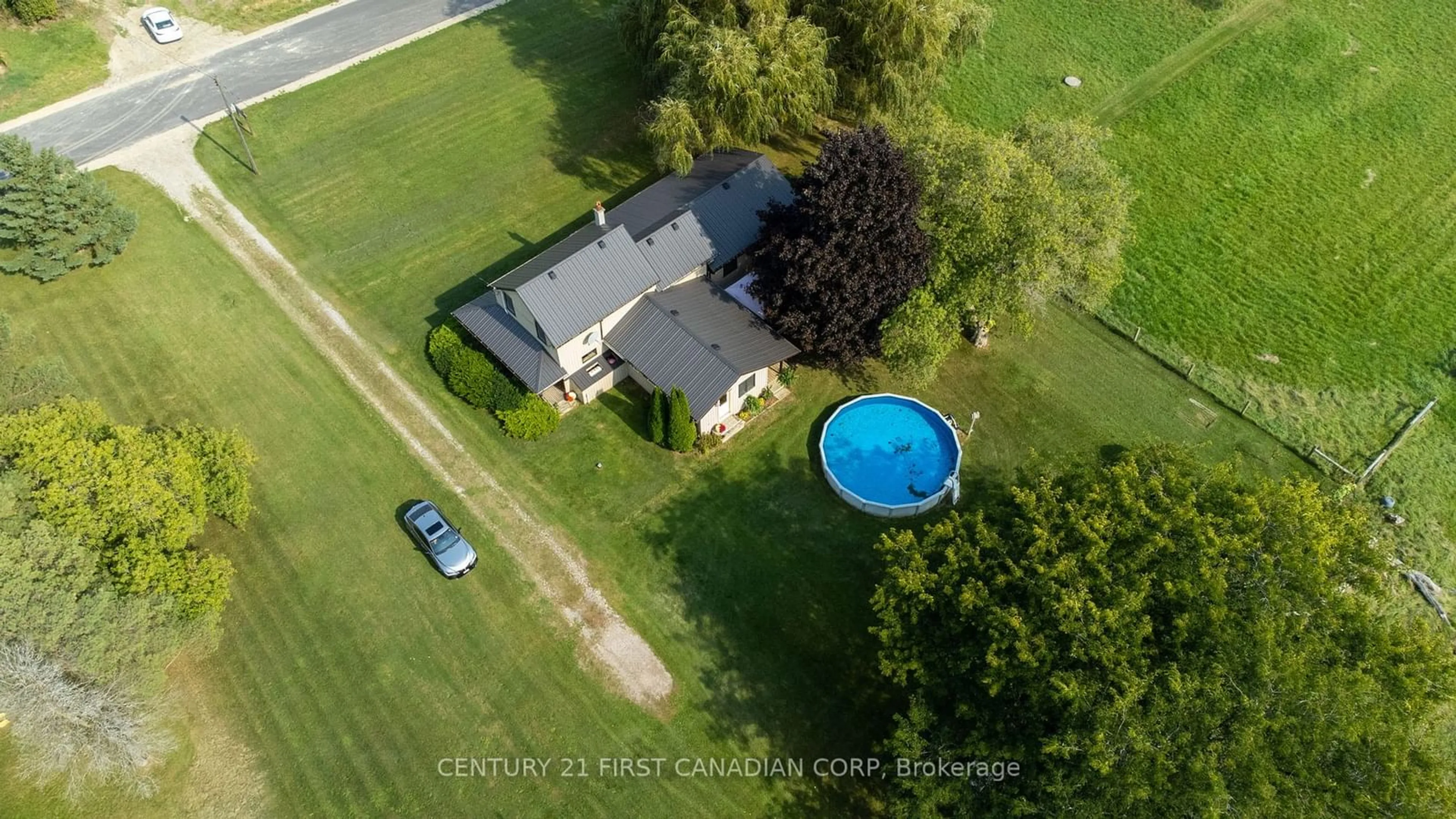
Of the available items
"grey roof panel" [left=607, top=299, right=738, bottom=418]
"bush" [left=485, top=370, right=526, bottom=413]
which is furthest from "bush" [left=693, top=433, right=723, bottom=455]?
"bush" [left=485, top=370, right=526, bottom=413]

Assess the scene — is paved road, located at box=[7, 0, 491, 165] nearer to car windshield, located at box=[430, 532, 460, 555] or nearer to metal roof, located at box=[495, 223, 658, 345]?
metal roof, located at box=[495, 223, 658, 345]

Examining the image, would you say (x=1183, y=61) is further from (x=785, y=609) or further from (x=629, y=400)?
(x=785, y=609)

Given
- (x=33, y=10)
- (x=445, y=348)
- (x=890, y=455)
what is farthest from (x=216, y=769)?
(x=33, y=10)

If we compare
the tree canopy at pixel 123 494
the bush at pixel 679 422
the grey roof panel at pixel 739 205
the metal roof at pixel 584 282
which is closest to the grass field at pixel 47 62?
the tree canopy at pixel 123 494

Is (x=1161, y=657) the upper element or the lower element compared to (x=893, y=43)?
lower

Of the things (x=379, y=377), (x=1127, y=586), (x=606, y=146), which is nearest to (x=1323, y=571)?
(x=1127, y=586)

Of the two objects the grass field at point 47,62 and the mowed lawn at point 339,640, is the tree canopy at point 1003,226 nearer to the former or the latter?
the mowed lawn at point 339,640

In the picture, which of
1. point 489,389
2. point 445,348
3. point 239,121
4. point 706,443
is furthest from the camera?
point 239,121
